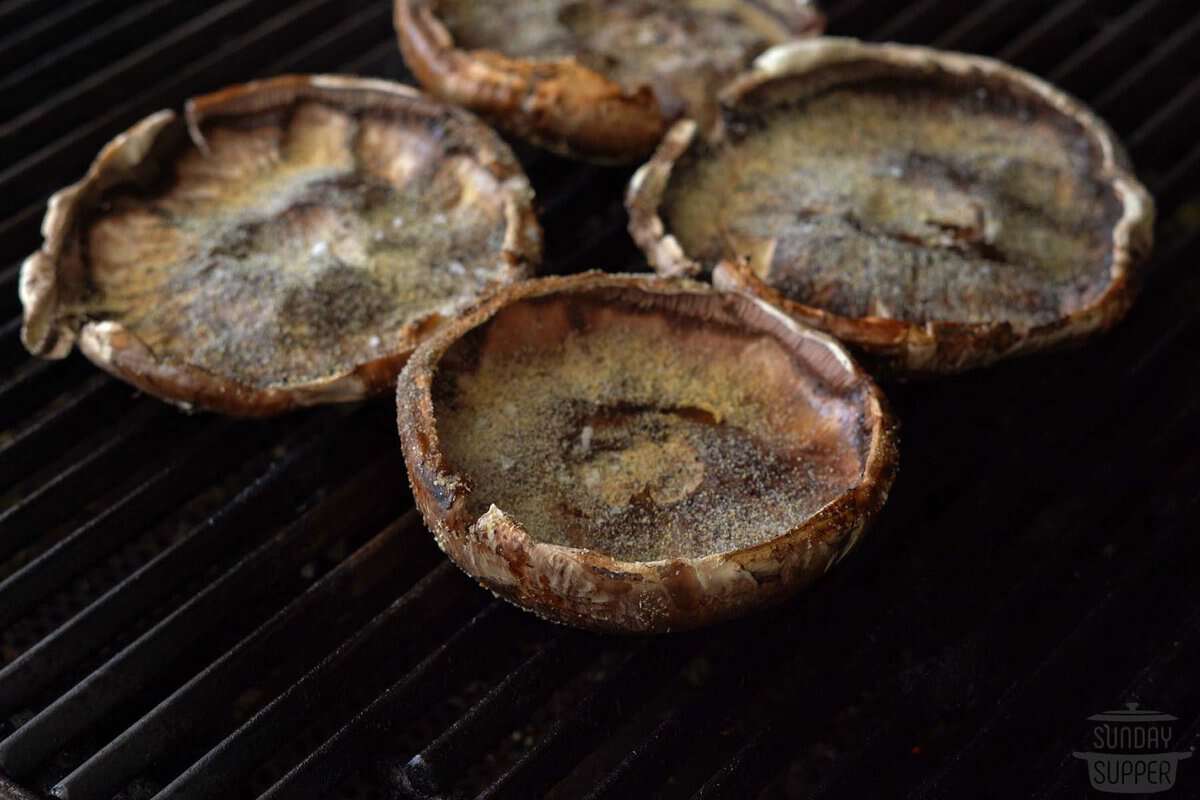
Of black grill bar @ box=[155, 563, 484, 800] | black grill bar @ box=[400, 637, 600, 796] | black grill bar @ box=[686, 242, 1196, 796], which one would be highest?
black grill bar @ box=[155, 563, 484, 800]

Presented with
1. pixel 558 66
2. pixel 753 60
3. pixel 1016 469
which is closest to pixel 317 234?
pixel 558 66

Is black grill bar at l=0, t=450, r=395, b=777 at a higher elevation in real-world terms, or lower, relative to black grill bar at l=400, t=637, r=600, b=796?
higher

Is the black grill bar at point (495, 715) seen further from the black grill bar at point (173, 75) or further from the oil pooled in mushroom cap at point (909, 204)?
the black grill bar at point (173, 75)

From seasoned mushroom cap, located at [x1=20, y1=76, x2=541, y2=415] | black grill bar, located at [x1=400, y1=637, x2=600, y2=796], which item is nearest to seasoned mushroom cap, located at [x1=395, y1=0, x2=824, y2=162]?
seasoned mushroom cap, located at [x1=20, y1=76, x2=541, y2=415]

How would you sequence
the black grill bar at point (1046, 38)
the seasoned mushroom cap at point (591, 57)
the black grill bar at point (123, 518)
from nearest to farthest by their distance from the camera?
the black grill bar at point (123, 518) → the seasoned mushroom cap at point (591, 57) → the black grill bar at point (1046, 38)

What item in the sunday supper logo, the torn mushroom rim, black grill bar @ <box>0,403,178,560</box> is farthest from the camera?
black grill bar @ <box>0,403,178,560</box>

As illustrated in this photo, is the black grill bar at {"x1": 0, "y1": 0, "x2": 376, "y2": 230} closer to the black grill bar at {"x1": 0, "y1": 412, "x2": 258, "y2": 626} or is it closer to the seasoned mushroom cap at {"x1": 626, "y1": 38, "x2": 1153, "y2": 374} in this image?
the black grill bar at {"x1": 0, "y1": 412, "x2": 258, "y2": 626}

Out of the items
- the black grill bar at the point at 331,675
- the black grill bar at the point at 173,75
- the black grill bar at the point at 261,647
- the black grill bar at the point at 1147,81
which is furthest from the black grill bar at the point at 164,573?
the black grill bar at the point at 1147,81

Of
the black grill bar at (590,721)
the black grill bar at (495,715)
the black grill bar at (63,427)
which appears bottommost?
the black grill bar at (590,721)
